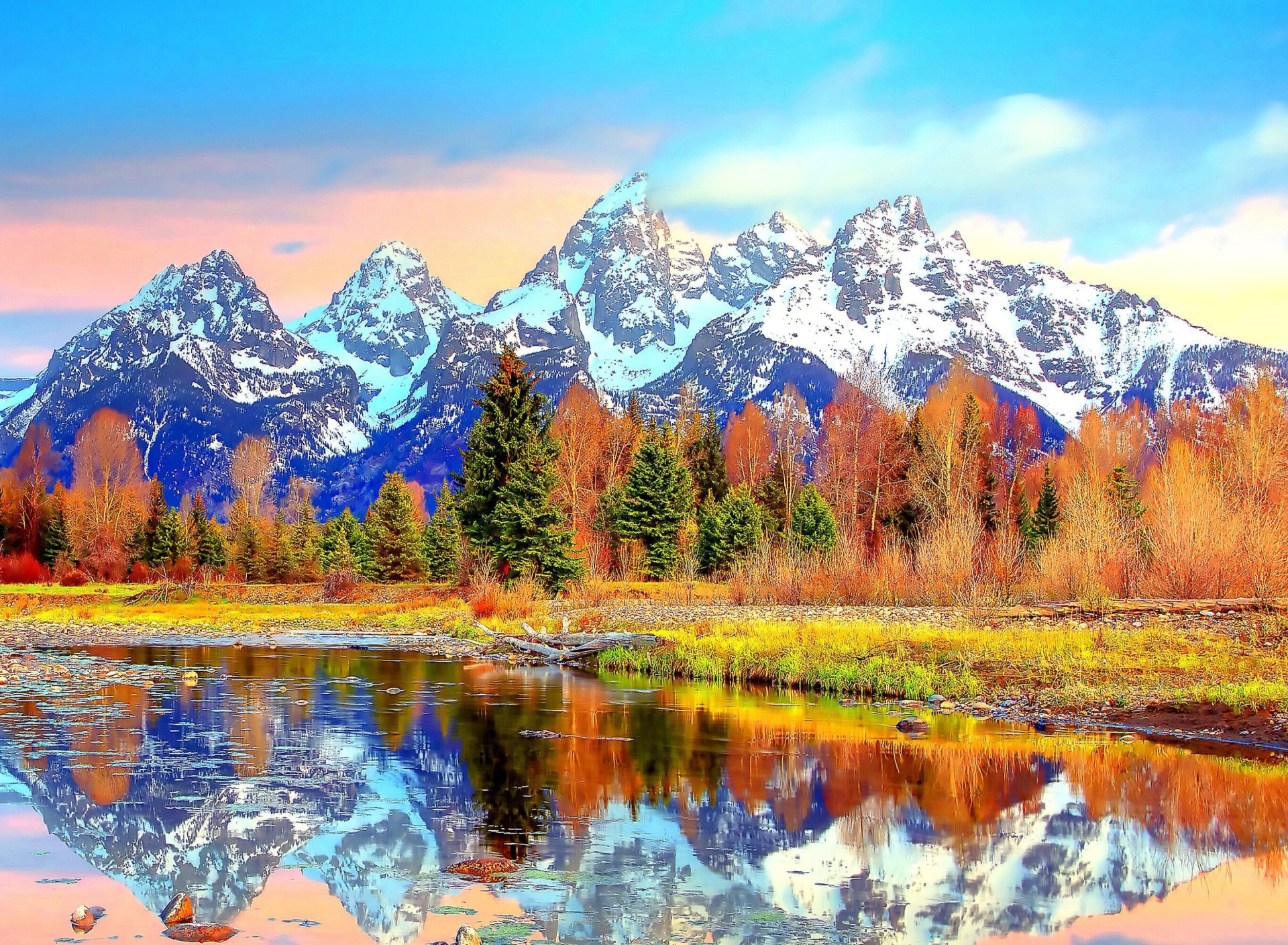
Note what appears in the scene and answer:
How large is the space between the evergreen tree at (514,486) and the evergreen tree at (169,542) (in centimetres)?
3312

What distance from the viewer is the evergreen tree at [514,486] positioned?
46062mm

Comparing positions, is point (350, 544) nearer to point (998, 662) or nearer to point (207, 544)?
point (207, 544)

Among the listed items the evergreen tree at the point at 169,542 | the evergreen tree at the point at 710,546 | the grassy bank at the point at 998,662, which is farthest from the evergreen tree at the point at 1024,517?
the evergreen tree at the point at 169,542

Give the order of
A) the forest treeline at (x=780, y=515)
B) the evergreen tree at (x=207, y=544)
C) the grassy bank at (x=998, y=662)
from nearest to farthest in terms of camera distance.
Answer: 1. the grassy bank at (x=998, y=662)
2. the forest treeline at (x=780, y=515)
3. the evergreen tree at (x=207, y=544)

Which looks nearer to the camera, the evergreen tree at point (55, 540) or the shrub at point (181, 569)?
the shrub at point (181, 569)

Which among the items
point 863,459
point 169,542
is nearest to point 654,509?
point 863,459

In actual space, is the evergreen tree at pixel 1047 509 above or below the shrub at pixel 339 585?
above

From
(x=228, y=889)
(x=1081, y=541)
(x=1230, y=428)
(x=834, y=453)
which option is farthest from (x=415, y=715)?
(x=834, y=453)

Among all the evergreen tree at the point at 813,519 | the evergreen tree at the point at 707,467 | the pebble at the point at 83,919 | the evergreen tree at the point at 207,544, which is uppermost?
the evergreen tree at the point at 707,467

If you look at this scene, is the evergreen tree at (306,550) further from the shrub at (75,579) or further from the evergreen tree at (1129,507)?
the evergreen tree at (1129,507)

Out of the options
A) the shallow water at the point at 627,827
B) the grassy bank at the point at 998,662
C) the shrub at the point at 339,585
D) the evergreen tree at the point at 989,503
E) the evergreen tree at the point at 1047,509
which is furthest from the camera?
the evergreen tree at the point at 989,503

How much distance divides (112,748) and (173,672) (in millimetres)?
10983

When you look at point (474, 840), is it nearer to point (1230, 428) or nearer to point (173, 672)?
point (173, 672)

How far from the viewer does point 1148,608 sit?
96.7 feet
